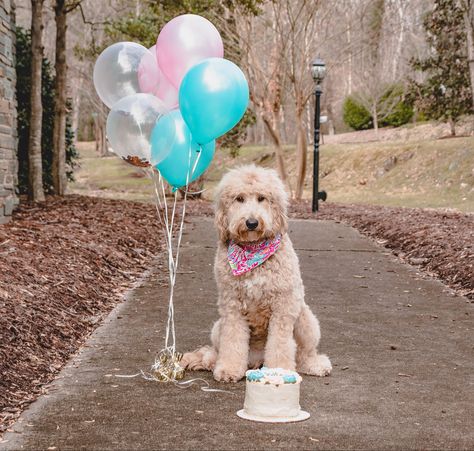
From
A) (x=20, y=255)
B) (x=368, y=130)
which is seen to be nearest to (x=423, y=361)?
(x=20, y=255)

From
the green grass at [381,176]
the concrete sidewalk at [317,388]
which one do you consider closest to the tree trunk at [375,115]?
the green grass at [381,176]

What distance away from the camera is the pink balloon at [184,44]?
6.20m

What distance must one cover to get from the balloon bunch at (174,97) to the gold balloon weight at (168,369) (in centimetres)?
143

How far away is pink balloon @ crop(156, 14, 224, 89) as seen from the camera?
6.20m

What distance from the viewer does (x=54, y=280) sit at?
8.05 meters

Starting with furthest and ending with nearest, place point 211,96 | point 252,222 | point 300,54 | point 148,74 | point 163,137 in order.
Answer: point 300,54 < point 148,74 < point 163,137 < point 211,96 < point 252,222

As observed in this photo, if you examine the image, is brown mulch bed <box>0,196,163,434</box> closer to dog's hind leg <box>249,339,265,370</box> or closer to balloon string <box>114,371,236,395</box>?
balloon string <box>114,371,236,395</box>

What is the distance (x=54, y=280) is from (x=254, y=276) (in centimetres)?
319

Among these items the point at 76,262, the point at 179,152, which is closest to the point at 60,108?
the point at 76,262

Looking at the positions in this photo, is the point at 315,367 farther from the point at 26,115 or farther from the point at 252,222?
the point at 26,115

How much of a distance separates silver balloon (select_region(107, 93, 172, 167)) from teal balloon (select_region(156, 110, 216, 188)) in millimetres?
94

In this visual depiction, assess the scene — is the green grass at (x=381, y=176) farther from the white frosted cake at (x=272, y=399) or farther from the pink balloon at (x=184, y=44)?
the white frosted cake at (x=272, y=399)

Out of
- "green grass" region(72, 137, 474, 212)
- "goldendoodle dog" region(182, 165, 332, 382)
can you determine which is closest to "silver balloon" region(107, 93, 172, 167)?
"goldendoodle dog" region(182, 165, 332, 382)

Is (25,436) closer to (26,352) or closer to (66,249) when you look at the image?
(26,352)
